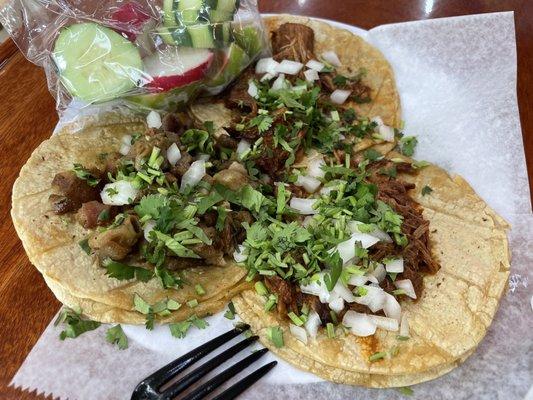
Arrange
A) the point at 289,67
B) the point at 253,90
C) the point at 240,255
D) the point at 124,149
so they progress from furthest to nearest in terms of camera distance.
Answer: the point at 289,67
the point at 253,90
the point at 124,149
the point at 240,255

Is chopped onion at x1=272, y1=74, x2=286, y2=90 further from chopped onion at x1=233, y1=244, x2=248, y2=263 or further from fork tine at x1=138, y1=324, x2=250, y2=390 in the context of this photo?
fork tine at x1=138, y1=324, x2=250, y2=390

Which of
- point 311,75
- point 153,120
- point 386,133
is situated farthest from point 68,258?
point 386,133

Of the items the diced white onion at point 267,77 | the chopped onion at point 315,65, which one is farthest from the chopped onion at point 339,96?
the diced white onion at point 267,77

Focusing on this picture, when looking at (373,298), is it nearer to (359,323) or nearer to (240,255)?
(359,323)

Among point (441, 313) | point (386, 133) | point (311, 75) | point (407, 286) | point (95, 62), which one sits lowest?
point (441, 313)

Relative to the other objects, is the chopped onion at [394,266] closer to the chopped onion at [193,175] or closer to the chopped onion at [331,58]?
the chopped onion at [193,175]

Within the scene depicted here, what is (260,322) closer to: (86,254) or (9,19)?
(86,254)

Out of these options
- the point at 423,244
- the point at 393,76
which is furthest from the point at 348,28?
the point at 423,244

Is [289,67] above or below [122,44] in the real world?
below

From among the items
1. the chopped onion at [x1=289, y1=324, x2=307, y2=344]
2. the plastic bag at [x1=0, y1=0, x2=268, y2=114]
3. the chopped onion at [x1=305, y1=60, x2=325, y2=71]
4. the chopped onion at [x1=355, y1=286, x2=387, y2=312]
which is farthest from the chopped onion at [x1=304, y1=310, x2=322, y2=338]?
the chopped onion at [x1=305, y1=60, x2=325, y2=71]
